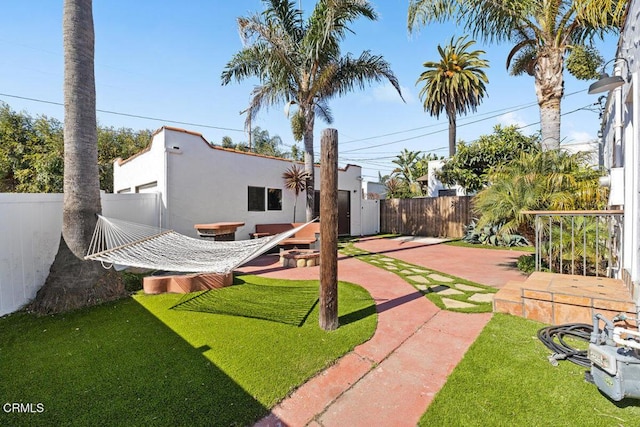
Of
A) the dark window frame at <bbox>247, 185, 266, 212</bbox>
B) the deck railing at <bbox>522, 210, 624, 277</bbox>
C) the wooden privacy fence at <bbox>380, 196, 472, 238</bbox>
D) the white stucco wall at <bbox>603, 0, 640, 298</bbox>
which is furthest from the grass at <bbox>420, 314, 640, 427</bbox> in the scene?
the wooden privacy fence at <bbox>380, 196, 472, 238</bbox>

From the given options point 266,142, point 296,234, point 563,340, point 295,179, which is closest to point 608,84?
point 563,340

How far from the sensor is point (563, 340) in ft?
8.81

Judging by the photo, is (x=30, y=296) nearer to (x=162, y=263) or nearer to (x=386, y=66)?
(x=162, y=263)

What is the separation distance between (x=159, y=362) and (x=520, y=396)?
2845mm

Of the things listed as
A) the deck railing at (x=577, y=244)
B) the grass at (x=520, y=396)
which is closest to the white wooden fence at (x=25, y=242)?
the grass at (x=520, y=396)

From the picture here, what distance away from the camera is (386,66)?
8.31 meters

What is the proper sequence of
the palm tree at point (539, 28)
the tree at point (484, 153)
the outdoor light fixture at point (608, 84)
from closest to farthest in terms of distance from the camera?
the outdoor light fixture at point (608, 84) → the palm tree at point (539, 28) → the tree at point (484, 153)

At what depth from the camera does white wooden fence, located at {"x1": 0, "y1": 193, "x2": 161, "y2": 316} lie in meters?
3.71

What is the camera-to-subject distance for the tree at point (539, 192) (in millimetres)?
4727

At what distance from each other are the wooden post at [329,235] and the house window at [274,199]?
632 cm

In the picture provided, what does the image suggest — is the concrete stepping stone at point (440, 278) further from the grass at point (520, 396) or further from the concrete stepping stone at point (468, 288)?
the grass at point (520, 396)

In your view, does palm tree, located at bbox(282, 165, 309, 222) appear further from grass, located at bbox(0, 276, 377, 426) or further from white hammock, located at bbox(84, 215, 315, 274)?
grass, located at bbox(0, 276, 377, 426)

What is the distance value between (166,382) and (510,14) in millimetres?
9433

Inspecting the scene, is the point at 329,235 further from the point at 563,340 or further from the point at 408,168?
the point at 408,168
